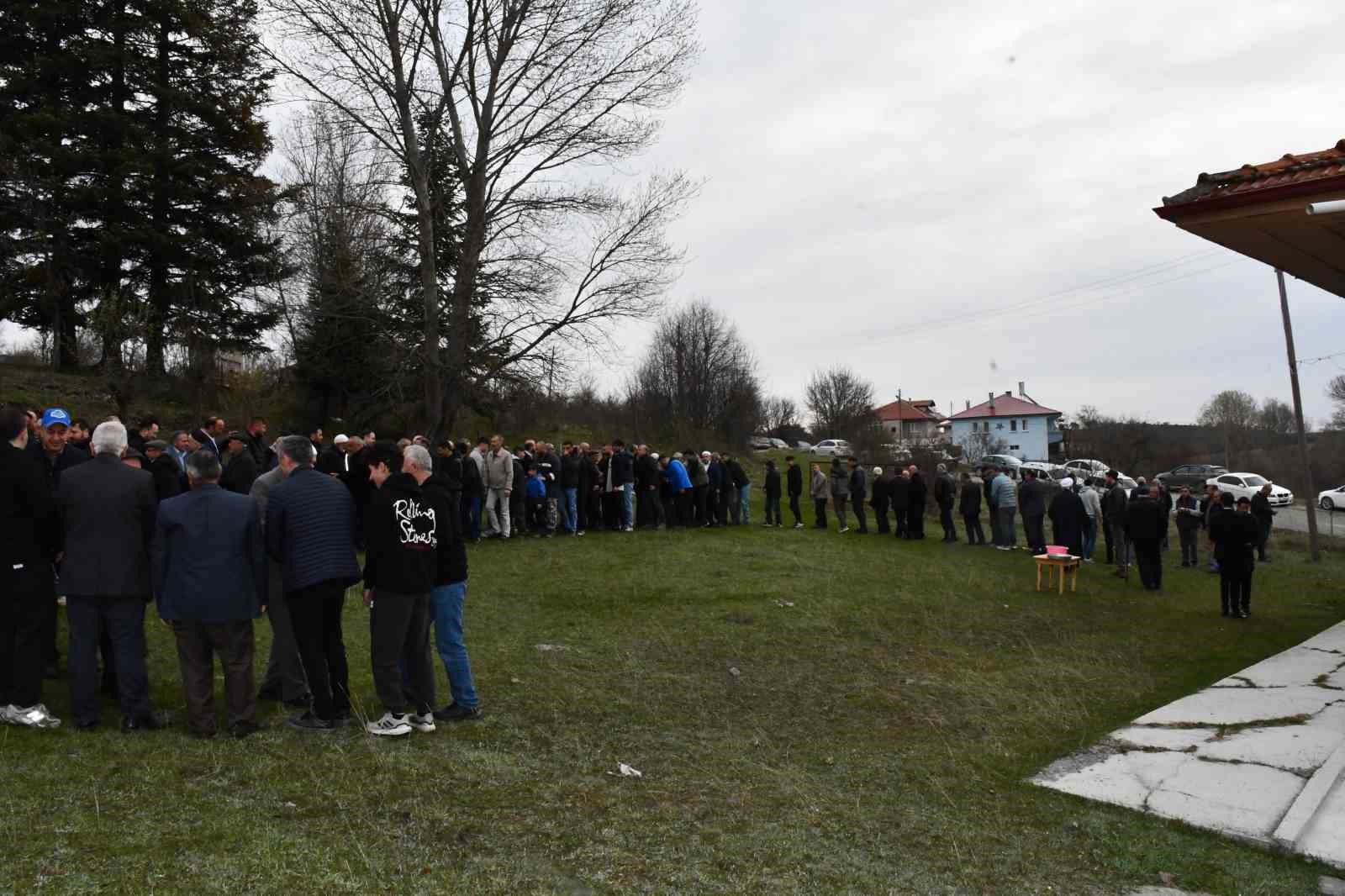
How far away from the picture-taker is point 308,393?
997 inches

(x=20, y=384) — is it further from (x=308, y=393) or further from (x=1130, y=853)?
(x=1130, y=853)

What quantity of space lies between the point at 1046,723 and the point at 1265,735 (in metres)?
1.54

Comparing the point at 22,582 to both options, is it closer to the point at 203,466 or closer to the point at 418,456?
the point at 203,466

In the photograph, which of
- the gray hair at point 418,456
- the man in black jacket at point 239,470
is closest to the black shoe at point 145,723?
the gray hair at point 418,456

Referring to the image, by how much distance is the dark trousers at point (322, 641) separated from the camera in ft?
18.9

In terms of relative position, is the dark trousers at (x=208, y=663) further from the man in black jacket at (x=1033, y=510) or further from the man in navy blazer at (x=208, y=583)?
the man in black jacket at (x=1033, y=510)

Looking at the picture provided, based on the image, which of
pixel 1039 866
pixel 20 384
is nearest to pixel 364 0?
pixel 20 384

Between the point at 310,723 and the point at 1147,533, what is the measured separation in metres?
13.0

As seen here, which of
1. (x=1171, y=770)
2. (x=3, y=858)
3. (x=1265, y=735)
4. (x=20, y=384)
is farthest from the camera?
(x=20, y=384)

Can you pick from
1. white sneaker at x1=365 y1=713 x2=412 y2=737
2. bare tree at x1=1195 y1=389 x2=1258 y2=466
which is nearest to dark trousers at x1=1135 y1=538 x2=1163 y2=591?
white sneaker at x1=365 y1=713 x2=412 y2=737

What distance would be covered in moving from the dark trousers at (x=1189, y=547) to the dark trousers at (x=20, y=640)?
1875 cm

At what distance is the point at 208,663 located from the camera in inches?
225

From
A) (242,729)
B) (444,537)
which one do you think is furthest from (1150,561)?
(242,729)

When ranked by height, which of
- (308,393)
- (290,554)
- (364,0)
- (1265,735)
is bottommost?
(1265,735)
